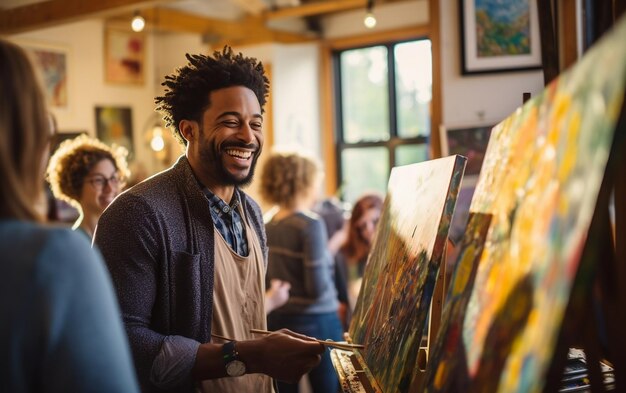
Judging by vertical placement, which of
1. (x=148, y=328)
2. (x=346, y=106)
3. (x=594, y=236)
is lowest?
(x=148, y=328)

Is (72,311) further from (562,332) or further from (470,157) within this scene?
(470,157)

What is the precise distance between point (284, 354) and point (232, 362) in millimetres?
143

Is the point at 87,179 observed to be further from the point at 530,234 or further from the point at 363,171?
the point at 363,171

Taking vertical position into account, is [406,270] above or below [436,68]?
below

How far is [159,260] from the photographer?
1.74m

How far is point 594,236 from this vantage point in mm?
856

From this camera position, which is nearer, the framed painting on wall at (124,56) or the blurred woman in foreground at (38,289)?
the blurred woman in foreground at (38,289)

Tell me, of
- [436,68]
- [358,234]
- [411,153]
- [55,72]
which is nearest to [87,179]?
[358,234]

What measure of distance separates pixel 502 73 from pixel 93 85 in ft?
16.9

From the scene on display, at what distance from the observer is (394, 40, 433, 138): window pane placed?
7203 millimetres

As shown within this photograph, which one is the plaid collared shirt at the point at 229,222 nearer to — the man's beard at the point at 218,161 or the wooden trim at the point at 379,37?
the man's beard at the point at 218,161

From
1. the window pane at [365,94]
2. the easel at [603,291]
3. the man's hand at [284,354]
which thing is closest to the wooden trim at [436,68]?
the man's hand at [284,354]

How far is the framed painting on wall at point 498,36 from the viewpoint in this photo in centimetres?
295

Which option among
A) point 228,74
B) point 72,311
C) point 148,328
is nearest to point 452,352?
point 72,311
